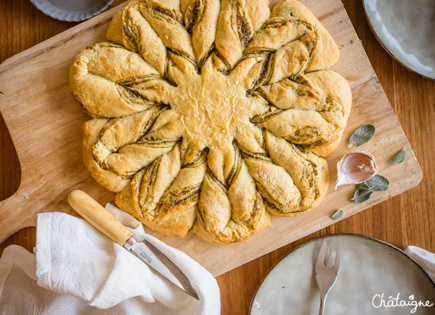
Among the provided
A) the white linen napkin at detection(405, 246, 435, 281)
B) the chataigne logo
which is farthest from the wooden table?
the chataigne logo

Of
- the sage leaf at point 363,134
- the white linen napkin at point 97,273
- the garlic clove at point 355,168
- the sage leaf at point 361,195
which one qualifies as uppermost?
the sage leaf at point 363,134

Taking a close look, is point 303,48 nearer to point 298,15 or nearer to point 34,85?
point 298,15

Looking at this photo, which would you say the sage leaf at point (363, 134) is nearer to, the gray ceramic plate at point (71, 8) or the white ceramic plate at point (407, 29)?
the white ceramic plate at point (407, 29)

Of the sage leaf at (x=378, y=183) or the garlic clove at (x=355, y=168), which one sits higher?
the garlic clove at (x=355, y=168)

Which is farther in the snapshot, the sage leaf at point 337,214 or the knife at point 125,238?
the sage leaf at point 337,214

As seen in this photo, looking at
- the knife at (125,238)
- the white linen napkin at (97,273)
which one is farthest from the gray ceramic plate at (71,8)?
the white linen napkin at (97,273)

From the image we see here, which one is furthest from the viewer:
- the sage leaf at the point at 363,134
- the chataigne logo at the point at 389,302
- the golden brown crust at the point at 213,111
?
the chataigne logo at the point at 389,302

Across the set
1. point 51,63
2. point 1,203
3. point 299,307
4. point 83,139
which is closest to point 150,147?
point 83,139

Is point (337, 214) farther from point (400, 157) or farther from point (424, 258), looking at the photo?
point (424, 258)

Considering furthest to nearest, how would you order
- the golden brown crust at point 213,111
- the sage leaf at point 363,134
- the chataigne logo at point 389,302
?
the chataigne logo at point 389,302 → the sage leaf at point 363,134 → the golden brown crust at point 213,111
